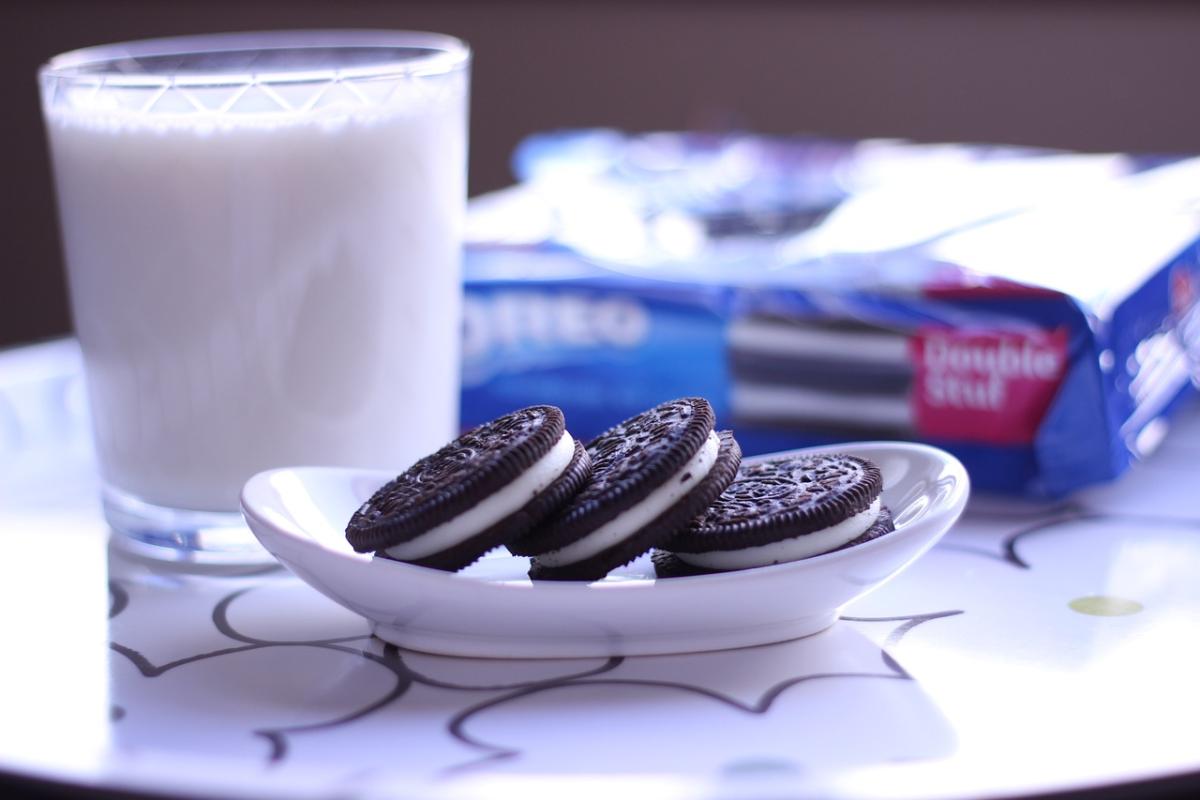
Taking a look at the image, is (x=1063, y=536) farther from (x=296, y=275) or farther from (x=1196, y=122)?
(x=1196, y=122)

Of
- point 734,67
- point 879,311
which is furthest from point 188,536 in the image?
point 734,67

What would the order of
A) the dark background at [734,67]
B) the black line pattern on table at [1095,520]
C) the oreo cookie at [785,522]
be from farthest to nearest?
1. the dark background at [734,67]
2. the black line pattern on table at [1095,520]
3. the oreo cookie at [785,522]

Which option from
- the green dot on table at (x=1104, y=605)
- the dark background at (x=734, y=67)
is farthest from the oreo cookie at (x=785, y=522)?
the dark background at (x=734, y=67)

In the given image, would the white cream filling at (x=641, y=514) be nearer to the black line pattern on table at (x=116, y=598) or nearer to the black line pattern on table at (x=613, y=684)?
the black line pattern on table at (x=613, y=684)

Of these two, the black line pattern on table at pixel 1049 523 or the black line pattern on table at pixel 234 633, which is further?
the black line pattern on table at pixel 1049 523

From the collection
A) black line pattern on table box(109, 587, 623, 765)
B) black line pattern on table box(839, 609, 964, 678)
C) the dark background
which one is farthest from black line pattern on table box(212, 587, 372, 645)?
the dark background

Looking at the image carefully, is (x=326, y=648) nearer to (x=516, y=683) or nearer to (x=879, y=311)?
(x=516, y=683)
